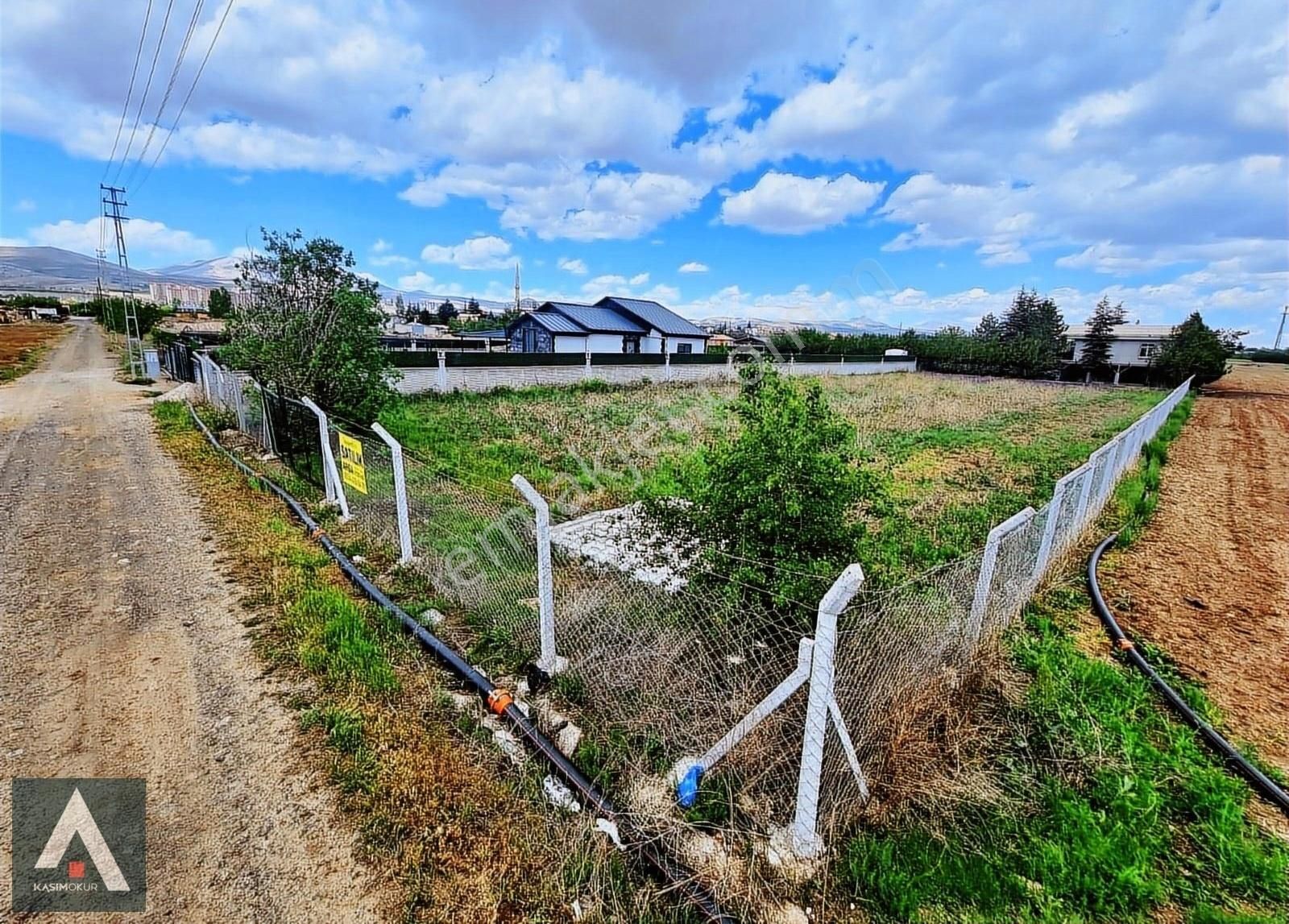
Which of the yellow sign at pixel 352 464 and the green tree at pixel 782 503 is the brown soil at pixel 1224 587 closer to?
the green tree at pixel 782 503

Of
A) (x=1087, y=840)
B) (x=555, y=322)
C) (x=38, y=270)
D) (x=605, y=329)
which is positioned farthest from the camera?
(x=38, y=270)

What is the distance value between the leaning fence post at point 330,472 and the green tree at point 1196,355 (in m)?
34.4

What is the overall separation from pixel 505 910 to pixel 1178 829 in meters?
2.85

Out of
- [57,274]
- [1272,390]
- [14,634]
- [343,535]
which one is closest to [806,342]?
[1272,390]

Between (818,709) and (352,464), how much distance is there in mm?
4752

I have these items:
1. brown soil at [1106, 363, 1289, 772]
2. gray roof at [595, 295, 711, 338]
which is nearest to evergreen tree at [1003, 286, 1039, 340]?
gray roof at [595, 295, 711, 338]

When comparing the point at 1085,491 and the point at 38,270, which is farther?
the point at 38,270

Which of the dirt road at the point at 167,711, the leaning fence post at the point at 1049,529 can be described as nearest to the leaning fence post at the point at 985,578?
the leaning fence post at the point at 1049,529

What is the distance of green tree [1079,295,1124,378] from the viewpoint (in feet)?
103

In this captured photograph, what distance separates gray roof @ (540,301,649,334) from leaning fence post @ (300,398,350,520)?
21340mm

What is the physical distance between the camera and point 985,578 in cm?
314

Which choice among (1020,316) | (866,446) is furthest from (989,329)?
(866,446)

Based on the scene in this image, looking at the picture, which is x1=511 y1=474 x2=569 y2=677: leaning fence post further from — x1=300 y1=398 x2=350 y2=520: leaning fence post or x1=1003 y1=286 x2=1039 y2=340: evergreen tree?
x1=1003 y1=286 x2=1039 y2=340: evergreen tree

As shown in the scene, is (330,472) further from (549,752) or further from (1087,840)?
(1087,840)
